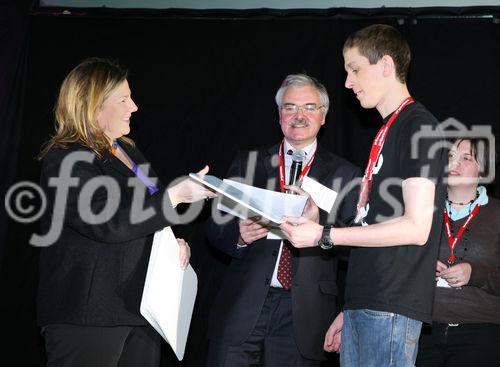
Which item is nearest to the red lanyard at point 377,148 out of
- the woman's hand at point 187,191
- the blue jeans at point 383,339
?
the blue jeans at point 383,339

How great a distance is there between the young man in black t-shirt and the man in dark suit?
765 mm

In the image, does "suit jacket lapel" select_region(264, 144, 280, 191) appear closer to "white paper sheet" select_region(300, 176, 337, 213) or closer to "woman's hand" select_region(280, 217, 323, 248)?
"white paper sheet" select_region(300, 176, 337, 213)

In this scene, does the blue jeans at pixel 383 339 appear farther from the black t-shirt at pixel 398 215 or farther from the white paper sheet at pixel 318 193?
the white paper sheet at pixel 318 193

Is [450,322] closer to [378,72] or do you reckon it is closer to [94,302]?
[378,72]

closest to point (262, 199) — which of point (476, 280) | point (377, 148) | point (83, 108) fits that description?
point (377, 148)

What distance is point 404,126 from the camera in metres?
2.15

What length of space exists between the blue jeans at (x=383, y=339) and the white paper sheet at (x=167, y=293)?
0.74 m

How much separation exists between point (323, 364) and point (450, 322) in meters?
0.95

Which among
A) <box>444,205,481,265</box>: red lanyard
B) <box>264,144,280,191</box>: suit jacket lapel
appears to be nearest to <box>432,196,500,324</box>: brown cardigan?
<box>444,205,481,265</box>: red lanyard

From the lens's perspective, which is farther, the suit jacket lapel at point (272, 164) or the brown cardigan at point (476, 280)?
the suit jacket lapel at point (272, 164)

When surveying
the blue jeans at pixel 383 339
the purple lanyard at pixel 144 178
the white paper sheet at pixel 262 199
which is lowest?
the blue jeans at pixel 383 339

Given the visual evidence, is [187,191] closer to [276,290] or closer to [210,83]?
[276,290]

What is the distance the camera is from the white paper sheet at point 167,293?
241 centimetres

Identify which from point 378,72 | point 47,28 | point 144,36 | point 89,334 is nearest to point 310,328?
point 89,334
